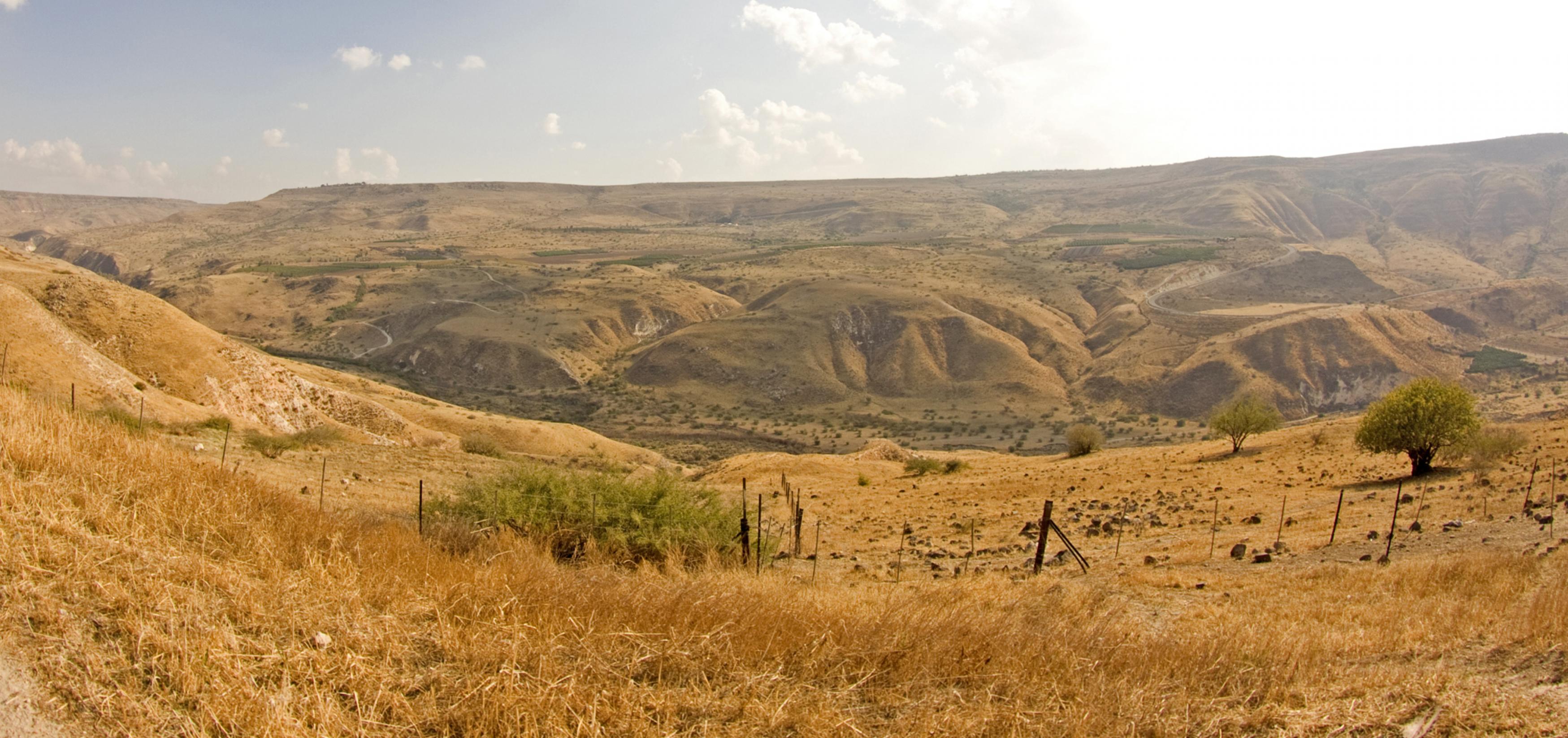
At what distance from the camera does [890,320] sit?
8756 centimetres

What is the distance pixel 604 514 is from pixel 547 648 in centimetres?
650

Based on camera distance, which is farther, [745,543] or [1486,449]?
[1486,449]

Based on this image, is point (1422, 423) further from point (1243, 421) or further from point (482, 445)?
point (482, 445)

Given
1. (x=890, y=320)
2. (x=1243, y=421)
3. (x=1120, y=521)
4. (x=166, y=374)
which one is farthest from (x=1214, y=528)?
(x=890, y=320)

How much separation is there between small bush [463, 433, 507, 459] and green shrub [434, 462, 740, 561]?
16269 mm

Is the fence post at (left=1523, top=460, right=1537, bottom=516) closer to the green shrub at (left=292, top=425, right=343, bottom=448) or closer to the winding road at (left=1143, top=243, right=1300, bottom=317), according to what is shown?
the green shrub at (left=292, top=425, right=343, bottom=448)

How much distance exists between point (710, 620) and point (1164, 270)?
112286mm

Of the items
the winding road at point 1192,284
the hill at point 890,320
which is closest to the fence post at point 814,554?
the hill at point 890,320

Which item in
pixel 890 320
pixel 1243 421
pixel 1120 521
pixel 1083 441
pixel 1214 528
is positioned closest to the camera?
pixel 1214 528

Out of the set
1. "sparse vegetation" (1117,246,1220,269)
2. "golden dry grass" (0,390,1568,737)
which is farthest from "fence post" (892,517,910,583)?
"sparse vegetation" (1117,246,1220,269)

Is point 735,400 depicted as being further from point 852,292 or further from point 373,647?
point 373,647

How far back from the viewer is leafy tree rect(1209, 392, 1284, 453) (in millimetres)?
36094

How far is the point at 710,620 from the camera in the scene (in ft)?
22.4

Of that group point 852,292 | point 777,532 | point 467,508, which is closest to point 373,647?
point 467,508
